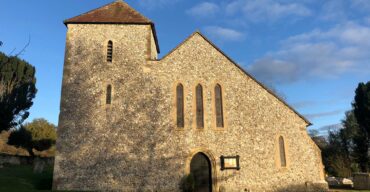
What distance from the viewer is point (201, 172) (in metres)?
17.9

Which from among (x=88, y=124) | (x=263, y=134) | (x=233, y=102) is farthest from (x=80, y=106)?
(x=263, y=134)

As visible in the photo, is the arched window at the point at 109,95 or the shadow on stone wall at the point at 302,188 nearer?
the shadow on stone wall at the point at 302,188

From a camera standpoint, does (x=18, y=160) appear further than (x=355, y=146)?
No

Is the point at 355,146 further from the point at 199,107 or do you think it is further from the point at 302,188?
the point at 199,107

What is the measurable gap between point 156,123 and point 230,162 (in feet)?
16.0

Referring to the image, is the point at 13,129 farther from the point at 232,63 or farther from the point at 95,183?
the point at 232,63

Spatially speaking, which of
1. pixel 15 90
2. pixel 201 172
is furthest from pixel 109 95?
pixel 15 90

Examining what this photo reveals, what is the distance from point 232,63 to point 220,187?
7.72 m

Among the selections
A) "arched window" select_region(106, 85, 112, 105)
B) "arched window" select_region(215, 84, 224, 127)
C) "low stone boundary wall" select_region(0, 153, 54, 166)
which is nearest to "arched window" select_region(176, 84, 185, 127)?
"arched window" select_region(215, 84, 224, 127)

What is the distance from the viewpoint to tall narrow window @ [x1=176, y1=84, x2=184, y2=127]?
60.5 ft

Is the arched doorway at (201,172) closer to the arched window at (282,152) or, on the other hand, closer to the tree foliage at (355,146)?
the arched window at (282,152)

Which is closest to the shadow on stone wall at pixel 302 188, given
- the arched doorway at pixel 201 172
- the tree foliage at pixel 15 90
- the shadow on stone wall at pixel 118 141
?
the arched doorway at pixel 201 172

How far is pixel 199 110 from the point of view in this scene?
61.7 feet

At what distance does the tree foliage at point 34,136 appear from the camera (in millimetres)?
36062
